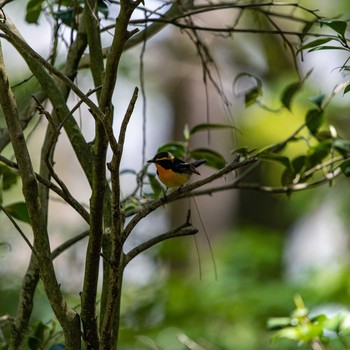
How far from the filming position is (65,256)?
191 inches

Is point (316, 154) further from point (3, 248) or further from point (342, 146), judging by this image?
point (3, 248)

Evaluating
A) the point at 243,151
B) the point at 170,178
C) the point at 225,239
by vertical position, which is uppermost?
the point at 225,239

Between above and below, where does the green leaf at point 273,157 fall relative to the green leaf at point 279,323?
above

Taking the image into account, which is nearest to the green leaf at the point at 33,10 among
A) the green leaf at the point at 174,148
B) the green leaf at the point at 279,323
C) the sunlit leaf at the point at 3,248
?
the green leaf at the point at 174,148

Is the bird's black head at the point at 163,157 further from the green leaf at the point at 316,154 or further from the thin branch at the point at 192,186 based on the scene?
the thin branch at the point at 192,186

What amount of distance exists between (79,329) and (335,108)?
5866 mm

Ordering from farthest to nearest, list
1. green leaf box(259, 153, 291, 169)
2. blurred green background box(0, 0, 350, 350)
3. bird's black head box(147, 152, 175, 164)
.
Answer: blurred green background box(0, 0, 350, 350) → bird's black head box(147, 152, 175, 164) → green leaf box(259, 153, 291, 169)

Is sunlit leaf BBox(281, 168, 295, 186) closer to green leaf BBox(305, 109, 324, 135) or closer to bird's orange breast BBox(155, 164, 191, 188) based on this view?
green leaf BBox(305, 109, 324, 135)

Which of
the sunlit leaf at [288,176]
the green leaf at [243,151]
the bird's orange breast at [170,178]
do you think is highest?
the bird's orange breast at [170,178]

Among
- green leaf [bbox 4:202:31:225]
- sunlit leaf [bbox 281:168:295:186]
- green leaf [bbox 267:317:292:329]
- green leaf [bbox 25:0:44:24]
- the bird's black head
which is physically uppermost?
green leaf [bbox 25:0:44:24]

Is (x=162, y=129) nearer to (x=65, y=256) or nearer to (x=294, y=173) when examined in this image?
(x=65, y=256)

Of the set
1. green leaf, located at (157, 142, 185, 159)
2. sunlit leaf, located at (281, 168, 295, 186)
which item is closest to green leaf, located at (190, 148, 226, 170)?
green leaf, located at (157, 142, 185, 159)

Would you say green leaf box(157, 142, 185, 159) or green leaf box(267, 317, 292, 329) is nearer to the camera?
green leaf box(267, 317, 292, 329)

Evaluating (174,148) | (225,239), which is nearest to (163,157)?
(174,148)
